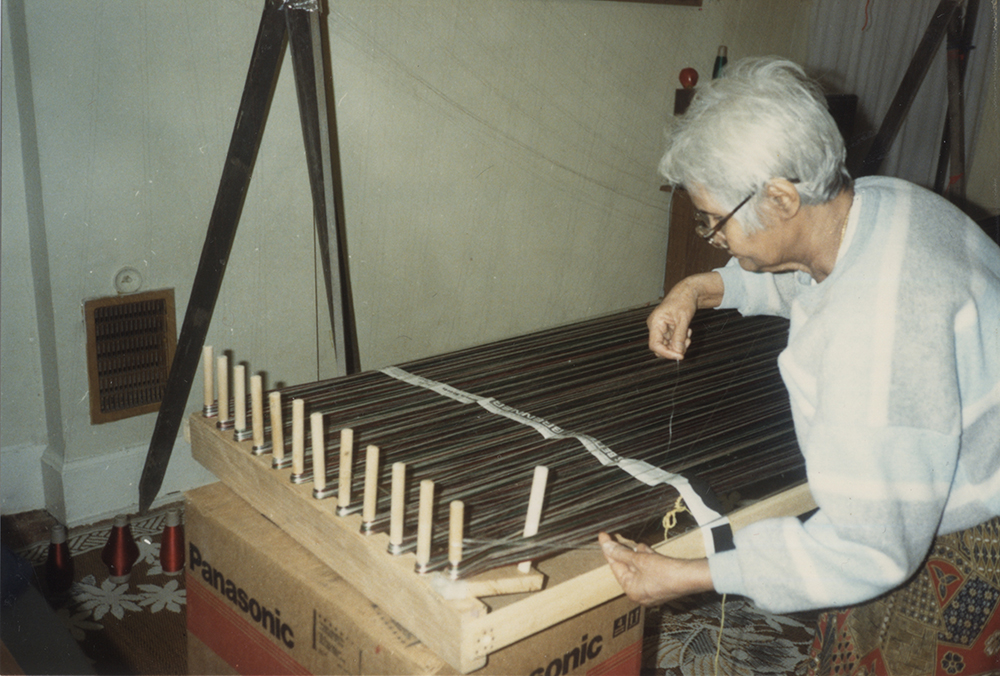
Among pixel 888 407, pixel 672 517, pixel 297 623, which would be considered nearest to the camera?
pixel 888 407

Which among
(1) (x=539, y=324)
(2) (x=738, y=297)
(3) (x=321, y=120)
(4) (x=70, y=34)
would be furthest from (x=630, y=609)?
(1) (x=539, y=324)

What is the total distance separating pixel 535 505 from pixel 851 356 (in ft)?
1.42

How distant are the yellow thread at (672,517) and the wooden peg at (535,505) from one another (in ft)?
0.68

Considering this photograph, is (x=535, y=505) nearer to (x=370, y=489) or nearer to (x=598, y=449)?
(x=370, y=489)

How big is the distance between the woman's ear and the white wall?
1.88 m

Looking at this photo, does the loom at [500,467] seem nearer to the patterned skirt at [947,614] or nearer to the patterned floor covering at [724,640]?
the patterned skirt at [947,614]

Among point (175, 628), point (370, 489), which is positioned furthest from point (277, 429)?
point (175, 628)

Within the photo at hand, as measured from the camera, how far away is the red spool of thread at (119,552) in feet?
7.06

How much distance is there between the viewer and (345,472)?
108 cm

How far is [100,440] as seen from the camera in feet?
7.87

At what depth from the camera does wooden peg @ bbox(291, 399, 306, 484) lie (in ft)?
3.70

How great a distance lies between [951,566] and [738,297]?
2.09 feet

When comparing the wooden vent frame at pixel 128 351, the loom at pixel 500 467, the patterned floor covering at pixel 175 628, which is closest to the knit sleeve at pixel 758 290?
the loom at pixel 500 467

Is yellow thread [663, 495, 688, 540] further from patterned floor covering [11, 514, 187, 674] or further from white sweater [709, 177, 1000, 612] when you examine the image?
patterned floor covering [11, 514, 187, 674]
